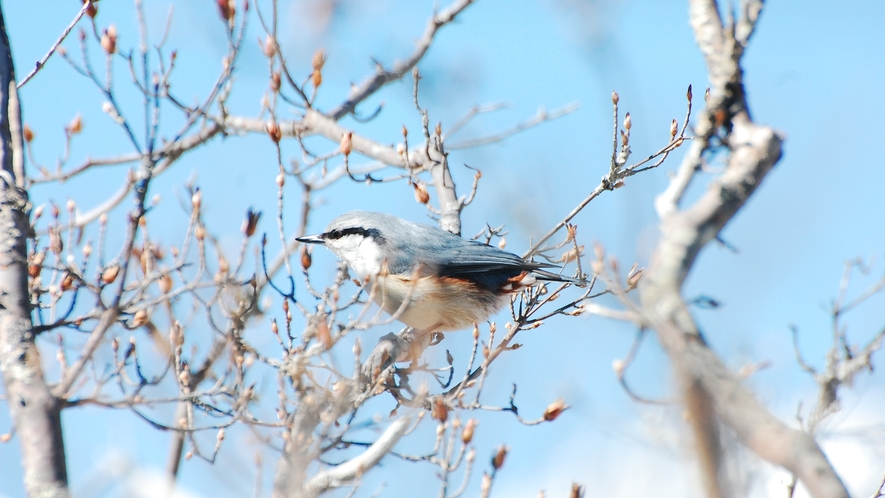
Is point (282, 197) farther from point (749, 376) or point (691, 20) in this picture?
point (691, 20)

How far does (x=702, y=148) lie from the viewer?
525 cm

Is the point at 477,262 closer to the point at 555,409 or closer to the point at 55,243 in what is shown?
the point at 555,409

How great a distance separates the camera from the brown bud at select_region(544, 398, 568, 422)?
2703mm

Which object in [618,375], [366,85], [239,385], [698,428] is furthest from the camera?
[366,85]

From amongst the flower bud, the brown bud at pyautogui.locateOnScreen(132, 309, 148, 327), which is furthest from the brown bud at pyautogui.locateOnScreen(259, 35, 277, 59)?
the brown bud at pyautogui.locateOnScreen(132, 309, 148, 327)

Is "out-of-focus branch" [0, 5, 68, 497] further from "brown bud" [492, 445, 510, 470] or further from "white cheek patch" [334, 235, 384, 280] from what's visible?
"white cheek patch" [334, 235, 384, 280]

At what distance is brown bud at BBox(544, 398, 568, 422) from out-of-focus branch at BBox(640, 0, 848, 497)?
1.63 feet

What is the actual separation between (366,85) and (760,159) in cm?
331

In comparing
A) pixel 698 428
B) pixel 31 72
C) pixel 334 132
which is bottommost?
pixel 698 428

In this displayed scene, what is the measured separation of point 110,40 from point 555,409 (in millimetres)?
2525

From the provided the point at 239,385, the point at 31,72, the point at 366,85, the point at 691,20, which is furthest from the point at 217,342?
the point at 691,20

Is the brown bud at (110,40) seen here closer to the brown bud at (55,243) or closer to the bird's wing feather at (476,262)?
the brown bud at (55,243)

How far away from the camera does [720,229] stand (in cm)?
531

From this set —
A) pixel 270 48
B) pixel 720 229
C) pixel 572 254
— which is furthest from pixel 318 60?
pixel 720 229
